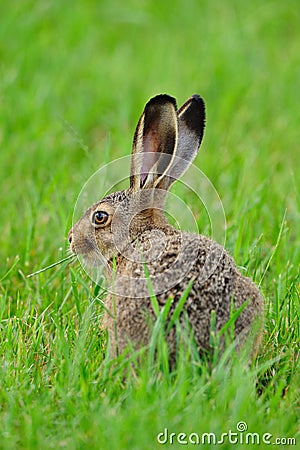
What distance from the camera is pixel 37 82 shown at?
872 centimetres

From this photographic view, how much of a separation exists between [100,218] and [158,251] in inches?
25.9

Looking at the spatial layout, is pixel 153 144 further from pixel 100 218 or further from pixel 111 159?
pixel 111 159

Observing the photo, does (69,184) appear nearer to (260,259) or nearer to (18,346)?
(260,259)

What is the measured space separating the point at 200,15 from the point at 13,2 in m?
2.36

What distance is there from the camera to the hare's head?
4770mm

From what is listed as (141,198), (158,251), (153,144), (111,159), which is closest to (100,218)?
(141,198)

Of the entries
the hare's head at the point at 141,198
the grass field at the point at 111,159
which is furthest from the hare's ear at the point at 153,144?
the grass field at the point at 111,159

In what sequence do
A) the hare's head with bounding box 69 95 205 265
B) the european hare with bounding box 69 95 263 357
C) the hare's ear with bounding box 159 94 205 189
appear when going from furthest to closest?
the hare's ear with bounding box 159 94 205 189 → the hare's head with bounding box 69 95 205 265 → the european hare with bounding box 69 95 263 357

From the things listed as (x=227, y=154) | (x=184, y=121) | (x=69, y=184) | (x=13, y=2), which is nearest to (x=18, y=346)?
(x=184, y=121)

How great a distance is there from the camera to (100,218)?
4.86 metres

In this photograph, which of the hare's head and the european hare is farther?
the hare's head

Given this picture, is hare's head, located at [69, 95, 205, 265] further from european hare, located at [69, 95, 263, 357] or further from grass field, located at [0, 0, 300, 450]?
grass field, located at [0, 0, 300, 450]

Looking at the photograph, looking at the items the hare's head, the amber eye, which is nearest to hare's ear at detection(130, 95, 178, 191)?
the hare's head

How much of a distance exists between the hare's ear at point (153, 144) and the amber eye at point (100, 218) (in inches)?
9.0
